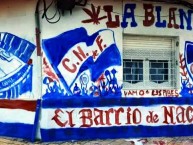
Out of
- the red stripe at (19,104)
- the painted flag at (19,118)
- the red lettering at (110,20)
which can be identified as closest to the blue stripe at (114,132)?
the painted flag at (19,118)

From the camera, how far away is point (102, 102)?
29.5 ft

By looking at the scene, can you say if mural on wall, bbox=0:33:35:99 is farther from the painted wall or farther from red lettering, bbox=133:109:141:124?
red lettering, bbox=133:109:141:124

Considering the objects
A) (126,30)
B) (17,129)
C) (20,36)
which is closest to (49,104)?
(17,129)

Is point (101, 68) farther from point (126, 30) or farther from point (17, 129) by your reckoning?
point (17, 129)

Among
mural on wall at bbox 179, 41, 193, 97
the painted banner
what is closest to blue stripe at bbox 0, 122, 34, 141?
the painted banner

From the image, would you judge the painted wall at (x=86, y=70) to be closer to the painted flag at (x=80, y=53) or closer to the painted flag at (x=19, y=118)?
the painted flag at (x=80, y=53)

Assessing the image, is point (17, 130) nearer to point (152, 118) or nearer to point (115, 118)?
point (115, 118)

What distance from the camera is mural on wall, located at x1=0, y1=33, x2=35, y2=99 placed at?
8898 mm

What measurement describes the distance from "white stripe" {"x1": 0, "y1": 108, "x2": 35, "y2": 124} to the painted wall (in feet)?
0.97

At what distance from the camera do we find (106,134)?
8.96 m

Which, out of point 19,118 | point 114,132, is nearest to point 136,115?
point 114,132

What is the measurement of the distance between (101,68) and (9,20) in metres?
2.29

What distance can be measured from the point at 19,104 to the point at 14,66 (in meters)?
0.84

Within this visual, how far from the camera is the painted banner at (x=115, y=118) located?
8.56 m
